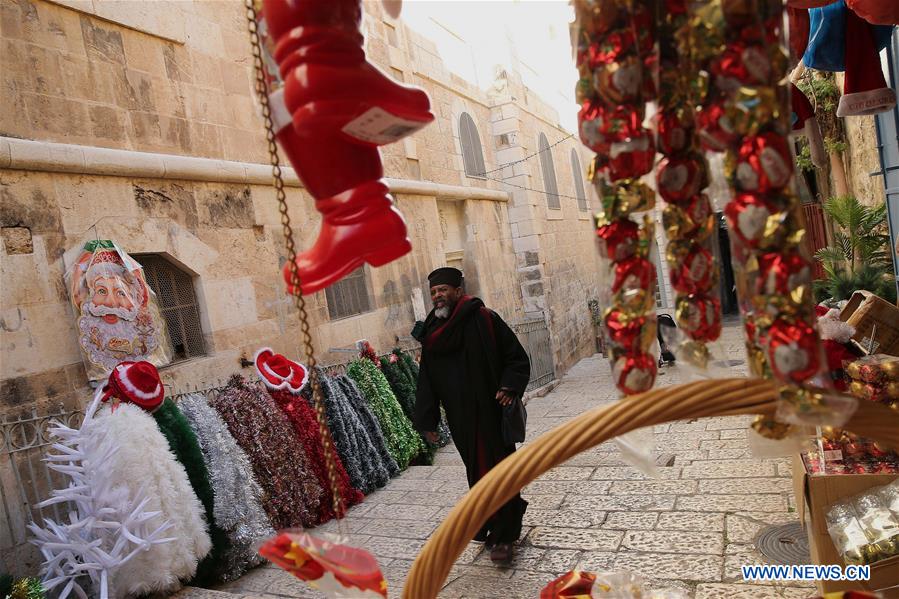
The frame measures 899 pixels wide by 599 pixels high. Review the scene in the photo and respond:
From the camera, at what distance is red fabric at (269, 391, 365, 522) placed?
530 centimetres

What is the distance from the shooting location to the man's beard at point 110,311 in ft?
15.0

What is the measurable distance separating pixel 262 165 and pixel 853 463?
20.3 feet

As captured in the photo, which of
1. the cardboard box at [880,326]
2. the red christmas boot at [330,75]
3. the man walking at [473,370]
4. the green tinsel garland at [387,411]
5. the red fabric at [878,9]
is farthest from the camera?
the green tinsel garland at [387,411]

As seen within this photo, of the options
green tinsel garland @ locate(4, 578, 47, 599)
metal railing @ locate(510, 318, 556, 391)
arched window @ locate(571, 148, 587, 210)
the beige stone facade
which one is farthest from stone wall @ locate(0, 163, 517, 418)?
arched window @ locate(571, 148, 587, 210)

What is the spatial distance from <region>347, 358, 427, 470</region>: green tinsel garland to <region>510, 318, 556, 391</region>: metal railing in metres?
6.14

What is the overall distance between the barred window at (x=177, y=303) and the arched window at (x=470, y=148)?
7417 millimetres

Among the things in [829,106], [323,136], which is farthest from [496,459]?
[829,106]

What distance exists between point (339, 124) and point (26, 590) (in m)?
3.25

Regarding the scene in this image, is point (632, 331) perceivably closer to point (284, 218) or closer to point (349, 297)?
point (284, 218)

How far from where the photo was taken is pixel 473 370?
4117 millimetres

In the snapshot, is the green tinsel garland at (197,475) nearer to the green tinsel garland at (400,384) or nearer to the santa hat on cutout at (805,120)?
the green tinsel garland at (400,384)

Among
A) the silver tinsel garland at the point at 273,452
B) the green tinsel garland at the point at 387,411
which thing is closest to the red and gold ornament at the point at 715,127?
the silver tinsel garland at the point at 273,452

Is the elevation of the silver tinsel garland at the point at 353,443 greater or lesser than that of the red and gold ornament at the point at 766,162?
lesser

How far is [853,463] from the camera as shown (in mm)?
2434
